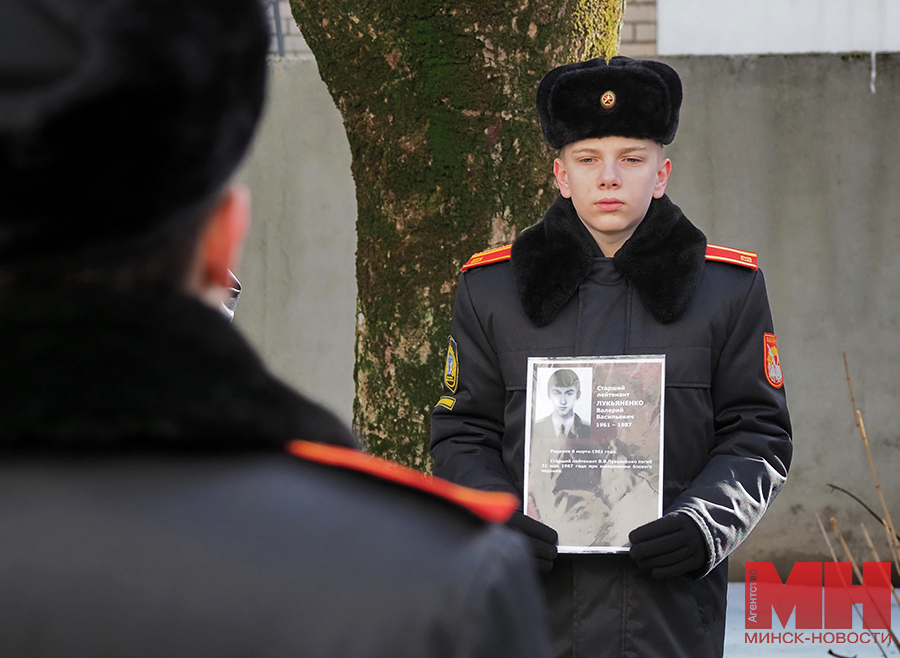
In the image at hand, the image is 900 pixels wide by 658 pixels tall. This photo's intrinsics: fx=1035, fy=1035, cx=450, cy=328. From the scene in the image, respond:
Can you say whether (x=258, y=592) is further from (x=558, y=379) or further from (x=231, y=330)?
(x=558, y=379)

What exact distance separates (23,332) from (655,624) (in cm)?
161

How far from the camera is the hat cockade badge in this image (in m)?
2.27

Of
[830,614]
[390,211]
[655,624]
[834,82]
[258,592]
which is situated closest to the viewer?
[258,592]

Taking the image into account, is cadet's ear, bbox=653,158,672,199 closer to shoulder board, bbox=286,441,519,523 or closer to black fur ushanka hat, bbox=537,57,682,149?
black fur ushanka hat, bbox=537,57,682,149

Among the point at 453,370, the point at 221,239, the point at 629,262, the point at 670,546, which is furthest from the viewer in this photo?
the point at 453,370

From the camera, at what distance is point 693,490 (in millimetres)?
2059

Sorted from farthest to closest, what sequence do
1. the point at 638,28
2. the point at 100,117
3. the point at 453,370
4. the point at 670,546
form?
the point at 638,28, the point at 453,370, the point at 670,546, the point at 100,117

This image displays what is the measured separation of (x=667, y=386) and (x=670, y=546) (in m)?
0.34

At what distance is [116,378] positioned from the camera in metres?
0.72

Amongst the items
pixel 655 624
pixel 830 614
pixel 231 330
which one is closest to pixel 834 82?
pixel 830 614

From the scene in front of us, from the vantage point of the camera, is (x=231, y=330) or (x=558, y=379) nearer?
(x=231, y=330)

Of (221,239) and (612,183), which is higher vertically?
(612,183)

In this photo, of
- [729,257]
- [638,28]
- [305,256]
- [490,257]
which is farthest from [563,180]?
[638,28]

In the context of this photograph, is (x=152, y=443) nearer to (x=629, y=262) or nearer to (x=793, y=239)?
(x=629, y=262)
